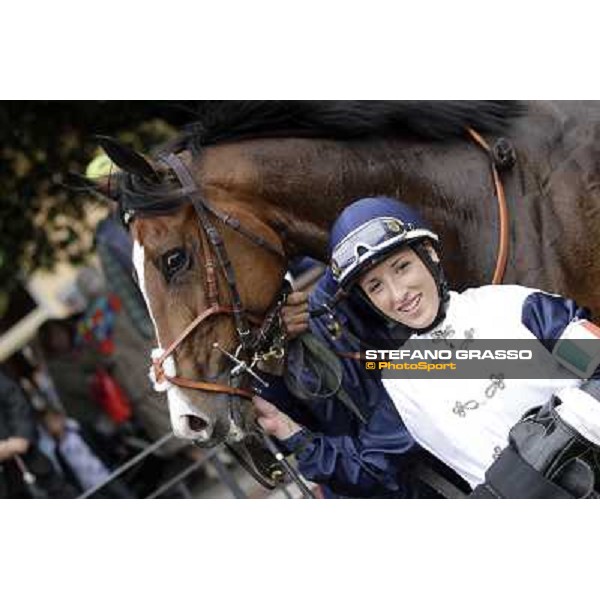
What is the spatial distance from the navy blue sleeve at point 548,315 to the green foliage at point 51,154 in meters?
0.96

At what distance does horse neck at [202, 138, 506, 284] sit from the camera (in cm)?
233

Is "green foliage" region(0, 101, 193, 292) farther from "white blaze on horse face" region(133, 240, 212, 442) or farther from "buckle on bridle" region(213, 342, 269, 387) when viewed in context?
"buckle on bridle" region(213, 342, 269, 387)

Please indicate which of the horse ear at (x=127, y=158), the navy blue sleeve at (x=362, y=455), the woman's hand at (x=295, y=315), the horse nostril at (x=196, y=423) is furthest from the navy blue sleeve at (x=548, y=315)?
the horse ear at (x=127, y=158)

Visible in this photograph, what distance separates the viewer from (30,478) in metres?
3.07

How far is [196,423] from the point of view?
88.5 inches

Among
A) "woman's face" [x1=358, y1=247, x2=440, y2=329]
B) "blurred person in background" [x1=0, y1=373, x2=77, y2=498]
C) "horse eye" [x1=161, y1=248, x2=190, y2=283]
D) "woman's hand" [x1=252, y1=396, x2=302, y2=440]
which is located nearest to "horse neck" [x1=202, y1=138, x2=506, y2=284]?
"woman's face" [x1=358, y1=247, x2=440, y2=329]

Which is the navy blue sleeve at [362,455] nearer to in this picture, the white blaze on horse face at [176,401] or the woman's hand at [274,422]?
the woman's hand at [274,422]

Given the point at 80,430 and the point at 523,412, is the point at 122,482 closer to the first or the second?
the point at 80,430

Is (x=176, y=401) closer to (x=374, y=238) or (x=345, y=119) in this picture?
(x=374, y=238)

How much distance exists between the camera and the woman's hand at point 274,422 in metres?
2.34

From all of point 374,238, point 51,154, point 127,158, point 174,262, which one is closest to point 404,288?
point 374,238

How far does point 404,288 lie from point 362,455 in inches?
→ 16.4

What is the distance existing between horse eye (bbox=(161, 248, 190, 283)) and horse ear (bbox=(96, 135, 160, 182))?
0.17 metres

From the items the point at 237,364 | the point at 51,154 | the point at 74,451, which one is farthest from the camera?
the point at 74,451
